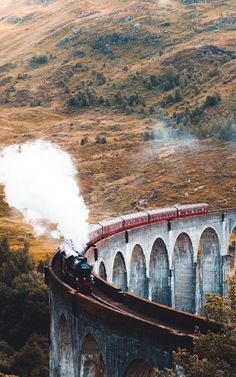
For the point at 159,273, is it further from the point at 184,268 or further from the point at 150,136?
the point at 150,136

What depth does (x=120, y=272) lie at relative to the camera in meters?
51.8

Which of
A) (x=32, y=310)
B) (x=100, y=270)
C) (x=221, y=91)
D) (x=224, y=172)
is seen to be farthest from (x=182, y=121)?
(x=100, y=270)

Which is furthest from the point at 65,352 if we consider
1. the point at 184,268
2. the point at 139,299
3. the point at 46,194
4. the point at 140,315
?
the point at 184,268

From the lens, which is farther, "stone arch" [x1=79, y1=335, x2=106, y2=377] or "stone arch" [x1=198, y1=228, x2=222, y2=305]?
"stone arch" [x1=198, y1=228, x2=222, y2=305]

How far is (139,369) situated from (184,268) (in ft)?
130

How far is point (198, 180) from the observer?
126 metres

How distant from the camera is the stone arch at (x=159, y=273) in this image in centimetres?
6018

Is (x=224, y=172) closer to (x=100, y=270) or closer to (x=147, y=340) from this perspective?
(x=100, y=270)

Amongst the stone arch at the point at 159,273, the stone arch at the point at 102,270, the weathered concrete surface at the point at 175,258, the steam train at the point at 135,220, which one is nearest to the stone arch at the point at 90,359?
the weathered concrete surface at the point at 175,258

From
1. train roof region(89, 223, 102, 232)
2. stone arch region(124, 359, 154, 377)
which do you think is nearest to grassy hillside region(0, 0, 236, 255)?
train roof region(89, 223, 102, 232)

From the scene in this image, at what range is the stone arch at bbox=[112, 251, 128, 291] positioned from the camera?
50838mm

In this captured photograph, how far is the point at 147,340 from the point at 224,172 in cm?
10555

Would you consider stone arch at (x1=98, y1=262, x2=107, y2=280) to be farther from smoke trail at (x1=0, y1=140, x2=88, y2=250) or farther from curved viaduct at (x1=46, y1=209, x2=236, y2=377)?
smoke trail at (x1=0, y1=140, x2=88, y2=250)

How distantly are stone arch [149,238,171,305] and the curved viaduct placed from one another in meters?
0.09
